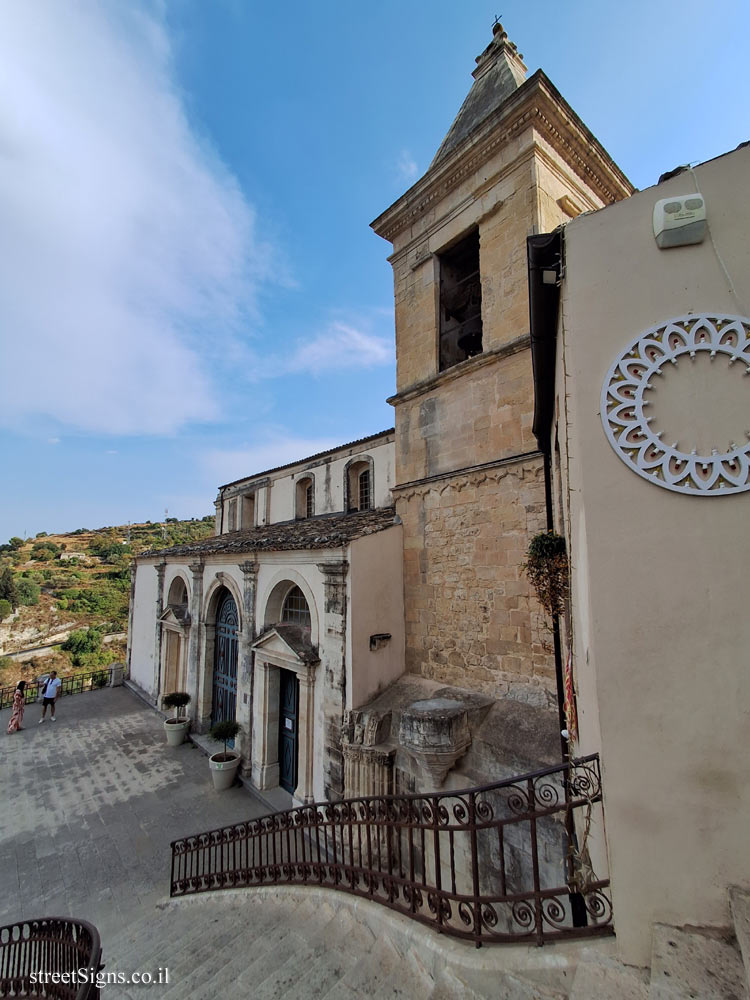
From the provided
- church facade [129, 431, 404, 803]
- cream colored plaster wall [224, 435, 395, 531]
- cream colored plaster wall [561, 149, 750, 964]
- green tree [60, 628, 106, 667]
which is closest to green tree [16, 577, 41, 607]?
green tree [60, 628, 106, 667]

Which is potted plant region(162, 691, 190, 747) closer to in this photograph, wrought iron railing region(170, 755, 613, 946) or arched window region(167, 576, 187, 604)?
arched window region(167, 576, 187, 604)

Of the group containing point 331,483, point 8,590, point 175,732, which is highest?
point 331,483

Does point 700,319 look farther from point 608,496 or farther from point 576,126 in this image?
point 576,126

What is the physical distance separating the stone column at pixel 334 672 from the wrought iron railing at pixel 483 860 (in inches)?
65.5

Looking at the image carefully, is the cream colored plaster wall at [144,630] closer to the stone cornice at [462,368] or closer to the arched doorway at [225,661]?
the arched doorway at [225,661]

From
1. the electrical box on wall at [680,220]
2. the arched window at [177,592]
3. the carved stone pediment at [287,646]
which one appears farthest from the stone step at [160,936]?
the arched window at [177,592]

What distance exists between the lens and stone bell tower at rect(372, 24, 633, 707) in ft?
21.4

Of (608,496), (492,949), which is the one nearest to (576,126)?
(608,496)

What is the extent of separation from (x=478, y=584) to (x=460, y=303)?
5.62 metres

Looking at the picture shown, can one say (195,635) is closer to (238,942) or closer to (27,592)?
(238,942)

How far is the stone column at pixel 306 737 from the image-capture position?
334 inches

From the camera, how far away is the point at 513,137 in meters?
7.13

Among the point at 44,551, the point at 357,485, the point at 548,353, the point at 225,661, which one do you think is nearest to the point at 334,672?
the point at 548,353

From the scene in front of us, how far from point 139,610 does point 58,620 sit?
2747 cm
